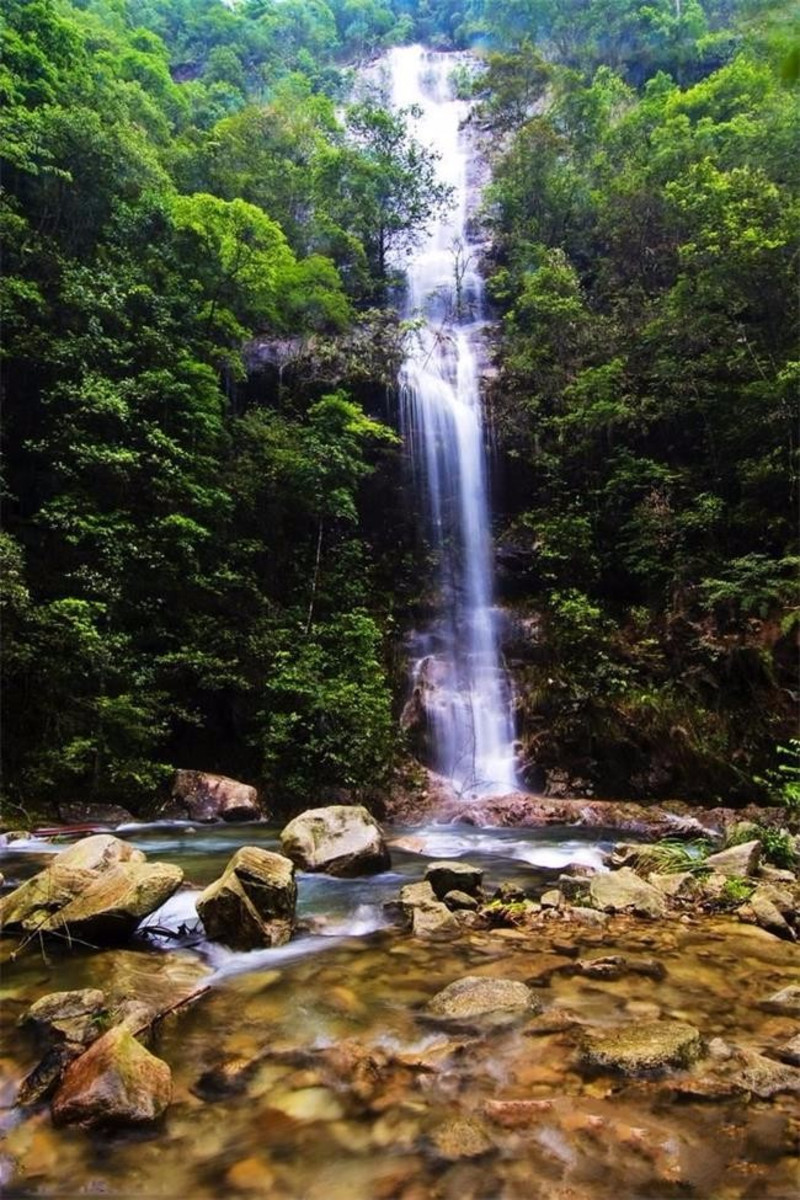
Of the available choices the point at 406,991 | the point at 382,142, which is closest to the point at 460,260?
the point at 382,142

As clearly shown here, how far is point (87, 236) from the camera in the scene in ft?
43.5

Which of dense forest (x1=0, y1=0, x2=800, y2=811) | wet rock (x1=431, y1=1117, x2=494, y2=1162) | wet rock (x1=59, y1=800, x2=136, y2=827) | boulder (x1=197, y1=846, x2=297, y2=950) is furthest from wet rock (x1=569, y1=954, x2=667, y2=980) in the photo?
wet rock (x1=59, y1=800, x2=136, y2=827)

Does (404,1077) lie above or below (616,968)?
above

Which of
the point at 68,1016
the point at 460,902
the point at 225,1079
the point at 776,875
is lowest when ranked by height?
the point at 776,875

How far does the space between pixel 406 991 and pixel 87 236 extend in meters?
14.2

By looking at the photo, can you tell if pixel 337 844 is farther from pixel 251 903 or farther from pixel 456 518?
pixel 456 518

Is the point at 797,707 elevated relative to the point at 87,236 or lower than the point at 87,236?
lower

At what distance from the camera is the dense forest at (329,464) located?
36.1 ft

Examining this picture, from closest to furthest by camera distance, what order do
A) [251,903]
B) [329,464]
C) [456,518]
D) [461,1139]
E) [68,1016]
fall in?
1. [461,1139]
2. [68,1016]
3. [251,903]
4. [329,464]
5. [456,518]

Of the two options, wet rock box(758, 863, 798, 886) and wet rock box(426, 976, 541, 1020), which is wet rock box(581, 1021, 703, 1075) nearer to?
wet rock box(426, 976, 541, 1020)

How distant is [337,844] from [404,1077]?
4.02 metres

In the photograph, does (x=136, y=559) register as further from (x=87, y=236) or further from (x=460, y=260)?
(x=460, y=260)

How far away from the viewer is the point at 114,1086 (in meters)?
2.86

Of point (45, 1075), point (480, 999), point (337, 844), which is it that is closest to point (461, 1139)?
point (480, 999)
